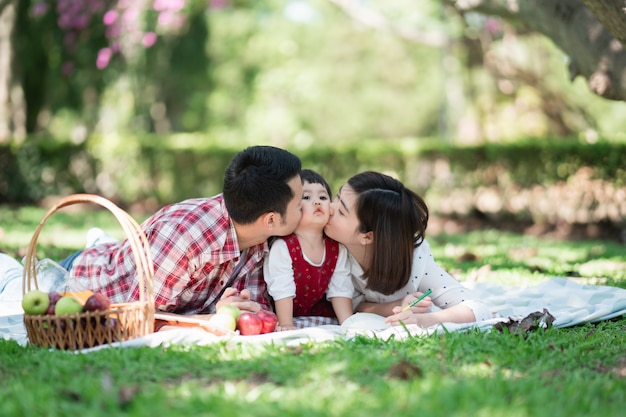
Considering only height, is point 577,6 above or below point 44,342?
above

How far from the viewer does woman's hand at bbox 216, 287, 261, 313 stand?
409 centimetres

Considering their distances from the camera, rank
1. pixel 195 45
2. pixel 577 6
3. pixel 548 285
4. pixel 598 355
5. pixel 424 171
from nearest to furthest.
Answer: pixel 598 355 → pixel 548 285 → pixel 577 6 → pixel 424 171 → pixel 195 45

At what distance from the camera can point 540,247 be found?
870 cm

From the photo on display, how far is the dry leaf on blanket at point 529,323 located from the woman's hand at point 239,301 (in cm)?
132

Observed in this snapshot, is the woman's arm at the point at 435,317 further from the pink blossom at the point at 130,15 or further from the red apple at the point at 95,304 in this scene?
the pink blossom at the point at 130,15

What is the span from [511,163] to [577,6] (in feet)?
17.5

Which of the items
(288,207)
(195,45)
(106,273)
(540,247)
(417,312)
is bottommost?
(540,247)

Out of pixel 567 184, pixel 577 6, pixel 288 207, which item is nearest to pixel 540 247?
pixel 567 184

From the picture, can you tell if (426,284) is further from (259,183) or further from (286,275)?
(259,183)

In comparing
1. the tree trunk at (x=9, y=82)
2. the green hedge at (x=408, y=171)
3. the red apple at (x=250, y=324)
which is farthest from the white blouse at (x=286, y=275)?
the tree trunk at (x=9, y=82)

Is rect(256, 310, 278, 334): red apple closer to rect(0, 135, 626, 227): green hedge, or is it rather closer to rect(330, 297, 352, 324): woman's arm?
rect(330, 297, 352, 324): woman's arm

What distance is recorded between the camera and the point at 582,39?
6.07m

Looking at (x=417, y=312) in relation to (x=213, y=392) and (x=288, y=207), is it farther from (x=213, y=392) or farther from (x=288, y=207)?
(x=213, y=392)

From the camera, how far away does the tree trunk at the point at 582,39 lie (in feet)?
19.4
